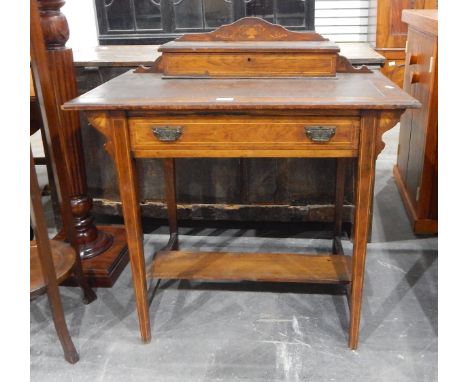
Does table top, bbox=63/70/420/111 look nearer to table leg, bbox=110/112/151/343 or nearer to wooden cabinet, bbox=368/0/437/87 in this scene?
table leg, bbox=110/112/151/343

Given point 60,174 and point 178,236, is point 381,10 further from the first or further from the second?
point 60,174

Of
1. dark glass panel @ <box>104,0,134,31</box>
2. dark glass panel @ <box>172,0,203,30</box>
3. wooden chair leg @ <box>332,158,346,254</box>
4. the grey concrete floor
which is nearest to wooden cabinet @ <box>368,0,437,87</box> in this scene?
dark glass panel @ <box>172,0,203,30</box>

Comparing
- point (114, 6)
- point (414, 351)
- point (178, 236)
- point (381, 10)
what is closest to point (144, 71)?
point (178, 236)

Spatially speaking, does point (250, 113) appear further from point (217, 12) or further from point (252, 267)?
point (217, 12)

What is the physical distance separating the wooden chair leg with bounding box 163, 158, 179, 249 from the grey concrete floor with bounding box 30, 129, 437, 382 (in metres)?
0.20

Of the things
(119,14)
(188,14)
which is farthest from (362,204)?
(119,14)

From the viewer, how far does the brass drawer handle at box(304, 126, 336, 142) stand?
5.15ft

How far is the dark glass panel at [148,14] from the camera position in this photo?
4.81 metres

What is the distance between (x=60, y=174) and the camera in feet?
6.50

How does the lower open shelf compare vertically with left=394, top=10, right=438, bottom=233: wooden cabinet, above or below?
below

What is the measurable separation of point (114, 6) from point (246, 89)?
145 inches

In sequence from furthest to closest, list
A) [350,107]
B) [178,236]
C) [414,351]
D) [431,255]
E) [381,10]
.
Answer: [381,10] → [178,236] → [431,255] → [414,351] → [350,107]

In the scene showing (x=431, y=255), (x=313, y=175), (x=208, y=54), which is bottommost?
(x=431, y=255)

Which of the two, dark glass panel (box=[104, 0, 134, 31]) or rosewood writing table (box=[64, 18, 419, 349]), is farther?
dark glass panel (box=[104, 0, 134, 31])
